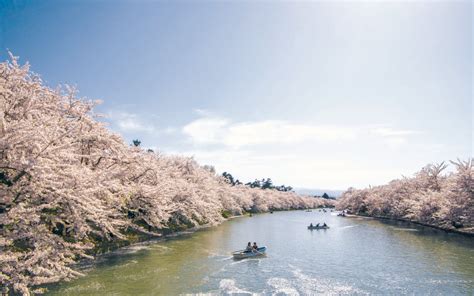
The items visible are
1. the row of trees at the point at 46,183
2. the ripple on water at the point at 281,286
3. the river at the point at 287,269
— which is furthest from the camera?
the river at the point at 287,269

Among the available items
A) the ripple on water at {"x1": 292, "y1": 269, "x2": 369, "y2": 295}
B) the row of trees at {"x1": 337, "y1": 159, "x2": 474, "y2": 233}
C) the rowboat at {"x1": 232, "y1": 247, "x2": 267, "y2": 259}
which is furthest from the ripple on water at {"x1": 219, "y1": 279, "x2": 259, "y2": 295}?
the row of trees at {"x1": 337, "y1": 159, "x2": 474, "y2": 233}

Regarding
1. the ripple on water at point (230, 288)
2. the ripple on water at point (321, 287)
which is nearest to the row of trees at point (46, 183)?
the ripple on water at point (230, 288)

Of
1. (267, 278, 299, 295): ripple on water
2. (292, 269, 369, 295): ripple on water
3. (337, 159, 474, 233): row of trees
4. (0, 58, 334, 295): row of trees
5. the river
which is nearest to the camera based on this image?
(0, 58, 334, 295): row of trees

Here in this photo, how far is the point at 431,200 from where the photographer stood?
2223 inches

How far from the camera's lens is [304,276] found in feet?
82.9

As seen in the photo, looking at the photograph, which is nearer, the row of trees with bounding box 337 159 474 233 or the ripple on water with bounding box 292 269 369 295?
the ripple on water with bounding box 292 269 369 295

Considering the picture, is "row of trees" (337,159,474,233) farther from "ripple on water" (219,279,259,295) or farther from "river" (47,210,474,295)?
"ripple on water" (219,279,259,295)

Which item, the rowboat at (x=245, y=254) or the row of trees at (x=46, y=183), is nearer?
the row of trees at (x=46, y=183)

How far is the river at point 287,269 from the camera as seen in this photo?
21.7 metres

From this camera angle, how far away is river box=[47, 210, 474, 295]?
21.7 meters

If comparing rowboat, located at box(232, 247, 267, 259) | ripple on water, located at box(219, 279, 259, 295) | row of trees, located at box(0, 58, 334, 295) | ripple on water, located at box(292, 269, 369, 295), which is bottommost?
ripple on water, located at box(219, 279, 259, 295)

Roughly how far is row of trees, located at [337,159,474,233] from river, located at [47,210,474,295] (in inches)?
205

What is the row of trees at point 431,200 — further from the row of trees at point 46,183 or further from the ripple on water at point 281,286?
the row of trees at point 46,183

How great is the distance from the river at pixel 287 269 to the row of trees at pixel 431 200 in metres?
5.22
